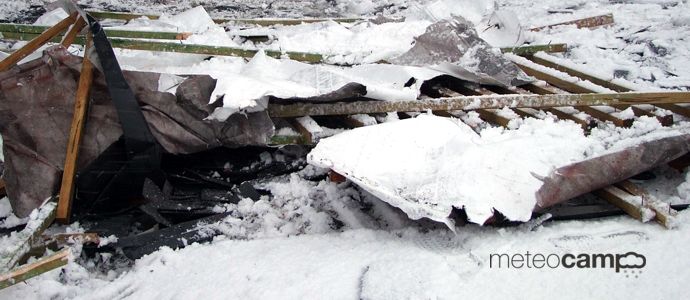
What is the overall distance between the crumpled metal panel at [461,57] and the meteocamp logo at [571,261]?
5.30 feet

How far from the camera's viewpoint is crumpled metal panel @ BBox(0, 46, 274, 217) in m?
2.52

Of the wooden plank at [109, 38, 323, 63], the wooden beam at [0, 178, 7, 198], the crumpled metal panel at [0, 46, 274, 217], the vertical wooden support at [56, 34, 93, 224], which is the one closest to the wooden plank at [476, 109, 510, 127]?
the crumpled metal panel at [0, 46, 274, 217]

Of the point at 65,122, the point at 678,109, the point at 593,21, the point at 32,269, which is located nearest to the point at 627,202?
the point at 678,109

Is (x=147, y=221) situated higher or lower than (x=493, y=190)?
lower

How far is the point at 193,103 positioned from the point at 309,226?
1045mm

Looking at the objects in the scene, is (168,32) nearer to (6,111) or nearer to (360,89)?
(6,111)

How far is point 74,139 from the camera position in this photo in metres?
2.53

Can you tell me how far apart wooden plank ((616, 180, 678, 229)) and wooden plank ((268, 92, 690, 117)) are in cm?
69

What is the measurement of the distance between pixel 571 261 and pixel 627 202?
0.54 meters

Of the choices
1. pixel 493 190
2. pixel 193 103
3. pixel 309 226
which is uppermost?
pixel 193 103

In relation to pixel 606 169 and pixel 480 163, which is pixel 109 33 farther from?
pixel 606 169

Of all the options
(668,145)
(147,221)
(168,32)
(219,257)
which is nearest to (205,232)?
(219,257)

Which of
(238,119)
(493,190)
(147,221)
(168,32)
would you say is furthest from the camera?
(168,32)

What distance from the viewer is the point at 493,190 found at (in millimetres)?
2234
